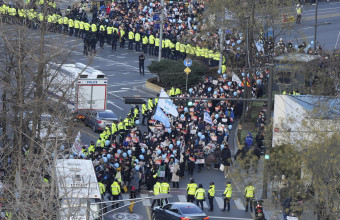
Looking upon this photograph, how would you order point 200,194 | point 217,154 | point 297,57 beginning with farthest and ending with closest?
point 297,57, point 217,154, point 200,194

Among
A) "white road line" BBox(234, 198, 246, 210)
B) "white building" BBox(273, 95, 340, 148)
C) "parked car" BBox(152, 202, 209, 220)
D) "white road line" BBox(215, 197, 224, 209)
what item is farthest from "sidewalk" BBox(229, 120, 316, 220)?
"parked car" BBox(152, 202, 209, 220)

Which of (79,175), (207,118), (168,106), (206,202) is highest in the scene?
(168,106)

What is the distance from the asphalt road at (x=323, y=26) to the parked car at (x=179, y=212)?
31400mm

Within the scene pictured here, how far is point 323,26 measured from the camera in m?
72.6

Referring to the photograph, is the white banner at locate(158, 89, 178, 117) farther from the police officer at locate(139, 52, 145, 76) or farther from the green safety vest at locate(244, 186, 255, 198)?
the police officer at locate(139, 52, 145, 76)

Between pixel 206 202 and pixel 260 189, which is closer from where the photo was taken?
pixel 206 202

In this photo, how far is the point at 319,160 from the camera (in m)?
32.8

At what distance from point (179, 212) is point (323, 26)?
40475 mm

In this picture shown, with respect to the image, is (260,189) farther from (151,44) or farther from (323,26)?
(323,26)

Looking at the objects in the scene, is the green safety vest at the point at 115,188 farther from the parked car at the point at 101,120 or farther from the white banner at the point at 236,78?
the white banner at the point at 236,78

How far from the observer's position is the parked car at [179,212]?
1373 inches

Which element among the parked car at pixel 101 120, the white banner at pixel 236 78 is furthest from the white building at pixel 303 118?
the parked car at pixel 101 120

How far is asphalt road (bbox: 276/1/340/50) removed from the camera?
67.1 metres

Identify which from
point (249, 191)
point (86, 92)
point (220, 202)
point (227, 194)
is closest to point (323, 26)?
point (86, 92)
